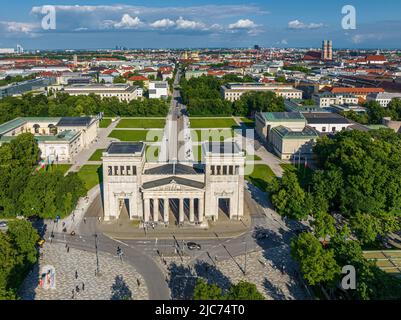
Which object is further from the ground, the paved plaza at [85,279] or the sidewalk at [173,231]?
the sidewalk at [173,231]

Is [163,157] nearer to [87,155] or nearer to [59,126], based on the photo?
[87,155]

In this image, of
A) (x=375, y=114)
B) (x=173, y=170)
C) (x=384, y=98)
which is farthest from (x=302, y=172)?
(x=384, y=98)

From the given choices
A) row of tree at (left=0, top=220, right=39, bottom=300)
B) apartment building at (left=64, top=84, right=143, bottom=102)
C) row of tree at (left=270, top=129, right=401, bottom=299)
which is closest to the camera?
row of tree at (left=0, top=220, right=39, bottom=300)

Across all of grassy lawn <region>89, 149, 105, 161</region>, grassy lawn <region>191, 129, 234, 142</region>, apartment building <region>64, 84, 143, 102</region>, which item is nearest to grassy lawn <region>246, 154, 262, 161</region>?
grassy lawn <region>191, 129, 234, 142</region>

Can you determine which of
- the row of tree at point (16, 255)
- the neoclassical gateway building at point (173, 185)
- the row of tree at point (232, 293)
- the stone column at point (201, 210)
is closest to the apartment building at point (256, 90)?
the neoclassical gateway building at point (173, 185)

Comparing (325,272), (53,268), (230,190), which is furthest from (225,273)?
(53,268)

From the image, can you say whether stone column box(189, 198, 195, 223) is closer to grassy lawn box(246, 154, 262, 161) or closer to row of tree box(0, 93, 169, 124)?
grassy lawn box(246, 154, 262, 161)

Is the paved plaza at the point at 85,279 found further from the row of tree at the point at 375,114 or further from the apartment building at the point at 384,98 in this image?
the apartment building at the point at 384,98
